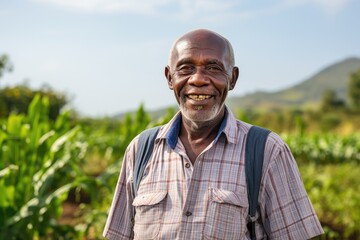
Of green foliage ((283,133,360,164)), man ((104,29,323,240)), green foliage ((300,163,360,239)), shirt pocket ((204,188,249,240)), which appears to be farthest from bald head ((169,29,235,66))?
green foliage ((283,133,360,164))

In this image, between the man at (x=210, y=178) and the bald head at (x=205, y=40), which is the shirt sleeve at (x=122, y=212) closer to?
the man at (x=210, y=178)

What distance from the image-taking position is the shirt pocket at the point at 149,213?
1.58 meters

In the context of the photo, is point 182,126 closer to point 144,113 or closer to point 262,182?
point 262,182

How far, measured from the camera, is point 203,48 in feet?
5.24

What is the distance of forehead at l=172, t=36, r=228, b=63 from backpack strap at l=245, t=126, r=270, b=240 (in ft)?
0.92

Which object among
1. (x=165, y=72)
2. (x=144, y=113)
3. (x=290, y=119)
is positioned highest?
(x=165, y=72)

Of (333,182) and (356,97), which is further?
(356,97)

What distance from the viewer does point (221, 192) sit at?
153cm

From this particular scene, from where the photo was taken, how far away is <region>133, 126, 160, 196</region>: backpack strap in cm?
168

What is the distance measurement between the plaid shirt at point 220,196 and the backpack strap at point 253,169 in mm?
16

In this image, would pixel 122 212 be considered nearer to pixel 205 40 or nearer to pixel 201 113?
pixel 201 113

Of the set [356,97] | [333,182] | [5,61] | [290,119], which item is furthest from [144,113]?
[356,97]

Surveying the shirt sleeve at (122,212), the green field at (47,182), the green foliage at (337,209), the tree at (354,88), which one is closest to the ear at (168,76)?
the shirt sleeve at (122,212)

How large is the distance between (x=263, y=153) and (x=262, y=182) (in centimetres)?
9
